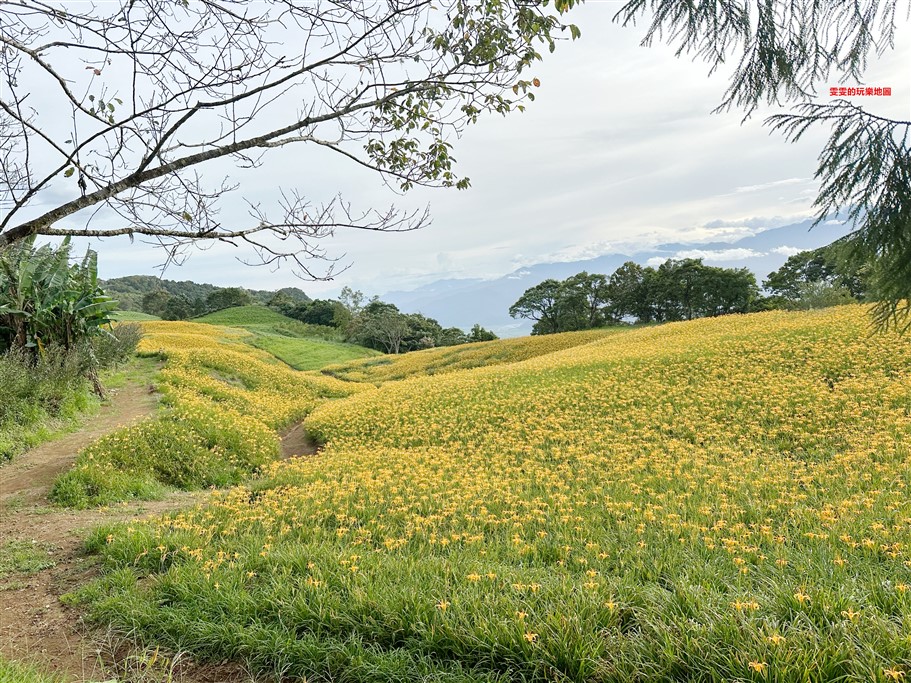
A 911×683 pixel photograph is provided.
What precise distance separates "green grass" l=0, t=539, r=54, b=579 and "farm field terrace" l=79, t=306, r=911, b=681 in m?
0.47

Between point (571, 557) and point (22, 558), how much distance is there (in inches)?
229

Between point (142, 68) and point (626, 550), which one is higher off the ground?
point (142, 68)

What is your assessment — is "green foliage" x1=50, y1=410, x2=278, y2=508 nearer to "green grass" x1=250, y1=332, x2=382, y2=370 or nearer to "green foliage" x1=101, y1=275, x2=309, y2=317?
"green grass" x1=250, y1=332, x2=382, y2=370

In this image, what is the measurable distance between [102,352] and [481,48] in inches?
675

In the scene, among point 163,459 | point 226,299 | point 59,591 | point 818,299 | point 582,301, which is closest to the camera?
point 59,591

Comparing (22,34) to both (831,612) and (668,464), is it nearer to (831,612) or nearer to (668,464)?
(831,612)

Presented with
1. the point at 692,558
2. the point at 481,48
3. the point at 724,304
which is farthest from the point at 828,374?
the point at 724,304

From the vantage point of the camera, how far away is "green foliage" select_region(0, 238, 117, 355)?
40.0 ft

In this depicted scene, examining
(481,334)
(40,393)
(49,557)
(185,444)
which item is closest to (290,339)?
(481,334)

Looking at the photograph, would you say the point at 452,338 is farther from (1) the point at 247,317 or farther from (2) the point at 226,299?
(2) the point at 226,299

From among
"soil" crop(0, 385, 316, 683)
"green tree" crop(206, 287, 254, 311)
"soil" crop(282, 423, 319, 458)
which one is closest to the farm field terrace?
"soil" crop(0, 385, 316, 683)

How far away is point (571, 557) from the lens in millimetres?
4684

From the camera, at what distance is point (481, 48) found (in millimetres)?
3943

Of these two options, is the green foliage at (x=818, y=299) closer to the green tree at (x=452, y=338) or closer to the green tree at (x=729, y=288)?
the green tree at (x=729, y=288)
